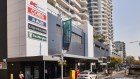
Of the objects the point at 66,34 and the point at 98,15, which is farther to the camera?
the point at 98,15

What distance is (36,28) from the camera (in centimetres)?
4934

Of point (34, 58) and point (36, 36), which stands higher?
point (36, 36)

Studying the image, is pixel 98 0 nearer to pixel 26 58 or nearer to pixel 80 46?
pixel 80 46

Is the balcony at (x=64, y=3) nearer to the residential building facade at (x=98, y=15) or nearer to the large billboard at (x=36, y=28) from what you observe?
the large billboard at (x=36, y=28)

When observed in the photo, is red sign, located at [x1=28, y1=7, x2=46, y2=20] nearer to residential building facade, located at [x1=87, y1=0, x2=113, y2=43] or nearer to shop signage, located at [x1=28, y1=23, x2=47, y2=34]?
shop signage, located at [x1=28, y1=23, x2=47, y2=34]

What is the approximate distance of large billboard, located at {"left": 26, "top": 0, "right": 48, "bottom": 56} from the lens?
47.6 m

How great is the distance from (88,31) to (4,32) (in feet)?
128

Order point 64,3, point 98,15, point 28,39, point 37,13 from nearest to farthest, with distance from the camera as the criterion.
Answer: point 28,39 < point 37,13 < point 64,3 < point 98,15

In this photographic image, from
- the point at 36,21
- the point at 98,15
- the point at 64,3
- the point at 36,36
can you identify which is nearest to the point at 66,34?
the point at 36,36

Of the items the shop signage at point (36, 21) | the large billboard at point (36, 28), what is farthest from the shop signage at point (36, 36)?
the shop signage at point (36, 21)

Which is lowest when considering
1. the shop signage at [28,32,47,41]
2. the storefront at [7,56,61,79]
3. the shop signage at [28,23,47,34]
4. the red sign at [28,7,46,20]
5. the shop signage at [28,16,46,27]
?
the storefront at [7,56,61,79]

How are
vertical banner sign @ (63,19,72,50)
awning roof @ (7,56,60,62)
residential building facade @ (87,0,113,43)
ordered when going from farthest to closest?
1. residential building facade @ (87,0,113,43)
2. vertical banner sign @ (63,19,72,50)
3. awning roof @ (7,56,60,62)

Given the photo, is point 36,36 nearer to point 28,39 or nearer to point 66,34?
point 28,39

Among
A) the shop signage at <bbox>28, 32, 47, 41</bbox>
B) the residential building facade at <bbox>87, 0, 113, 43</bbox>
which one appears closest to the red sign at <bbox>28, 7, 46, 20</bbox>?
the shop signage at <bbox>28, 32, 47, 41</bbox>
